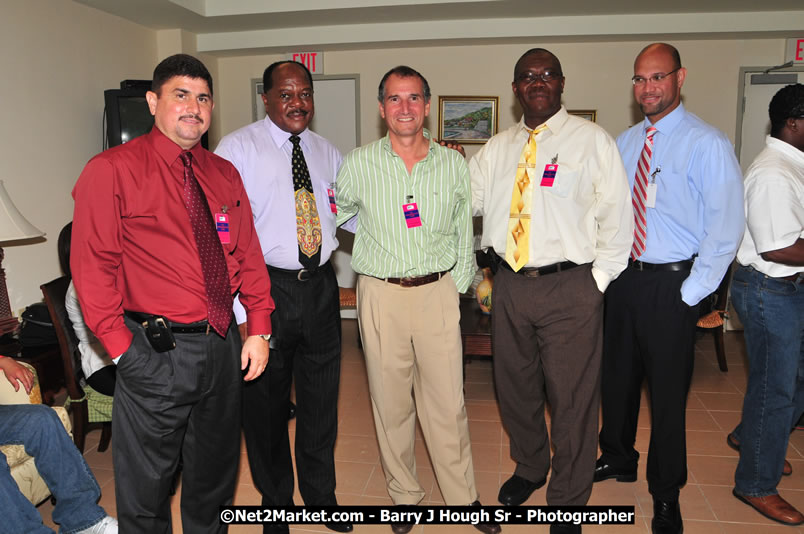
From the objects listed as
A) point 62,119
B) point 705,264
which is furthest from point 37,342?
point 705,264

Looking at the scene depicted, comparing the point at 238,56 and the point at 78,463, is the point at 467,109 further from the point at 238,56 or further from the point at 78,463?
the point at 78,463

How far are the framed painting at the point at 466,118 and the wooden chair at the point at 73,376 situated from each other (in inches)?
154

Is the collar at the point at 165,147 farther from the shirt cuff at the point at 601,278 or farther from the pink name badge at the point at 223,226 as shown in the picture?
the shirt cuff at the point at 601,278

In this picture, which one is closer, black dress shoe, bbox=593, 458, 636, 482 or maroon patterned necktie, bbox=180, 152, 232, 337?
maroon patterned necktie, bbox=180, 152, 232, 337

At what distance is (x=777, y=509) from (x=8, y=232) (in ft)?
14.5

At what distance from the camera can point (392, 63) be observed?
6289 millimetres

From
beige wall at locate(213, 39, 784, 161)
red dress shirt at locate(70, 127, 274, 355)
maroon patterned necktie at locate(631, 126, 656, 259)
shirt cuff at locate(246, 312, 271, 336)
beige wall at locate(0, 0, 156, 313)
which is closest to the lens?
red dress shirt at locate(70, 127, 274, 355)

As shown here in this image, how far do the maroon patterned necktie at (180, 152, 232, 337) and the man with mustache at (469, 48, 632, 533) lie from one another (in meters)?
1.25

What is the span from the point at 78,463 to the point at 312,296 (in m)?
1.31

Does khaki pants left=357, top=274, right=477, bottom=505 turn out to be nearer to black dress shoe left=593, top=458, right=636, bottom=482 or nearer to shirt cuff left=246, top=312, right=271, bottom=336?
shirt cuff left=246, top=312, right=271, bottom=336

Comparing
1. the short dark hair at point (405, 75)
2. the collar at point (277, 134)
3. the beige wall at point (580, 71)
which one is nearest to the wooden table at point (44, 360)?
the collar at point (277, 134)

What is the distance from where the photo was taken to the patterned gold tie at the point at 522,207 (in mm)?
2666

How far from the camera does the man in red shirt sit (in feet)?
6.19

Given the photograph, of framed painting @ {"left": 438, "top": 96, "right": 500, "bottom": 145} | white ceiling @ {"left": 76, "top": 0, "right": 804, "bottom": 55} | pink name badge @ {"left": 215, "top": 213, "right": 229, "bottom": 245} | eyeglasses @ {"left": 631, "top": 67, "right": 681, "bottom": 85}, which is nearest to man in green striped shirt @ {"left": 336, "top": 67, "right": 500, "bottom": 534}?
pink name badge @ {"left": 215, "top": 213, "right": 229, "bottom": 245}
